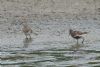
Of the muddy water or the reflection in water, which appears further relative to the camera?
the reflection in water

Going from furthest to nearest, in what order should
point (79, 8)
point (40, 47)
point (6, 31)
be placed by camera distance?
point (79, 8), point (6, 31), point (40, 47)

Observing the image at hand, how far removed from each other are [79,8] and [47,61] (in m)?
9.49

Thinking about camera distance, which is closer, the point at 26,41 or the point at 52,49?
the point at 52,49

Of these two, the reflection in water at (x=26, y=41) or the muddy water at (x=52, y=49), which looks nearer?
the muddy water at (x=52, y=49)

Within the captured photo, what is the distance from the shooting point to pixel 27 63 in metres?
11.8

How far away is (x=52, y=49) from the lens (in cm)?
1395

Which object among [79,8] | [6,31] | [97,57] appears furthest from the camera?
[79,8]

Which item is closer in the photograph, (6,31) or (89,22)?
(6,31)

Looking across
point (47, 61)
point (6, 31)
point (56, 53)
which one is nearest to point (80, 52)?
point (56, 53)

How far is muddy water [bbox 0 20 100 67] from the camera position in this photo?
39.3 ft

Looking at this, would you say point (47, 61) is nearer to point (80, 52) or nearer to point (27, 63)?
point (27, 63)

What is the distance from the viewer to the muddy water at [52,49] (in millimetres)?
11969

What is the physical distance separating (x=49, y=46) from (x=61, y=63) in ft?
8.60

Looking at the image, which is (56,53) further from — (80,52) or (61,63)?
(61,63)
